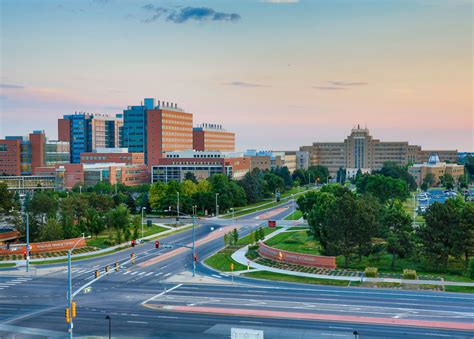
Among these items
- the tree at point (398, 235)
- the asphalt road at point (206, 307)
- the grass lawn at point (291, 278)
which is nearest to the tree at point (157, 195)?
the asphalt road at point (206, 307)

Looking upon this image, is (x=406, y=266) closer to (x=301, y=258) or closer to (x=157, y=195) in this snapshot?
(x=301, y=258)

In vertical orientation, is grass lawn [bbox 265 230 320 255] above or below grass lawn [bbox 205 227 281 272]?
above

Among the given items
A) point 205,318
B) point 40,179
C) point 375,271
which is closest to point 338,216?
point 375,271

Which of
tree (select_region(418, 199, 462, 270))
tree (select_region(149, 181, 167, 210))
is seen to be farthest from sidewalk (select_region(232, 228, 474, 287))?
tree (select_region(149, 181, 167, 210))

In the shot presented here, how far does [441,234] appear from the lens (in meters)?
66.9

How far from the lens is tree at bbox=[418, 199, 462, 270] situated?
66.2 meters

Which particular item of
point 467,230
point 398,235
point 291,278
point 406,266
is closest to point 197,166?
point 398,235

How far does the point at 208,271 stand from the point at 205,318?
21673mm

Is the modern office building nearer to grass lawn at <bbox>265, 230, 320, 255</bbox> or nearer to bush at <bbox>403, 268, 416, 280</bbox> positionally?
grass lawn at <bbox>265, 230, 320, 255</bbox>

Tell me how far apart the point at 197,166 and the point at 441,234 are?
415 feet

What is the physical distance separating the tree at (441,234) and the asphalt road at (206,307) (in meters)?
11.8

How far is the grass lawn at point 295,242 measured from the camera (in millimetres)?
82125

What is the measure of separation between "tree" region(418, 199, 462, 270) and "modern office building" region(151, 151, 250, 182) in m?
119

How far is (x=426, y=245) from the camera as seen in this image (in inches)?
2643
